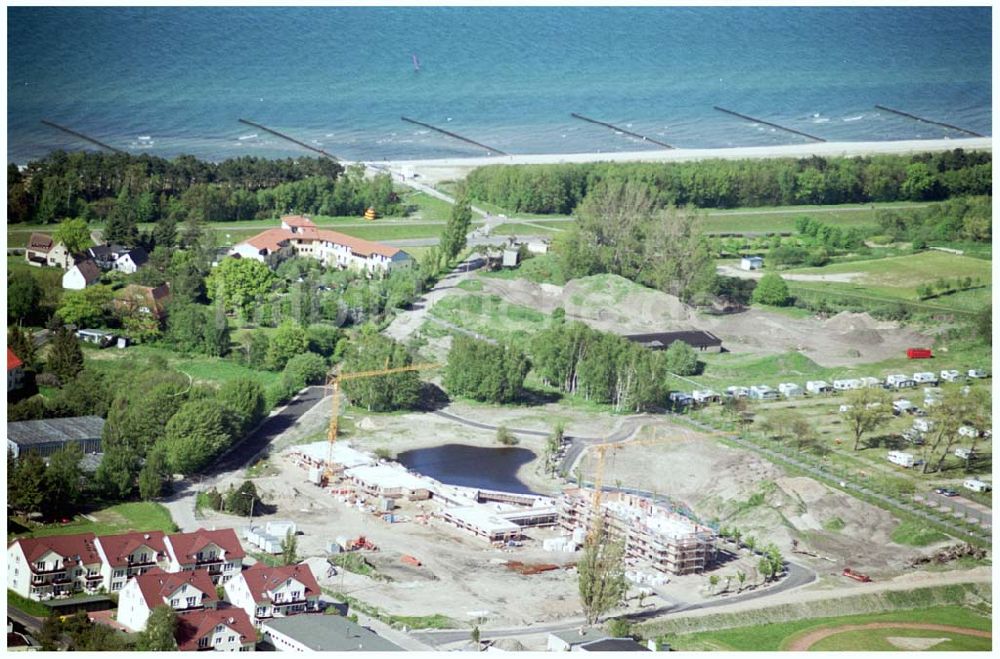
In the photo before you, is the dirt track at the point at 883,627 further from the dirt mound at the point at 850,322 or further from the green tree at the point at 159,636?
the dirt mound at the point at 850,322

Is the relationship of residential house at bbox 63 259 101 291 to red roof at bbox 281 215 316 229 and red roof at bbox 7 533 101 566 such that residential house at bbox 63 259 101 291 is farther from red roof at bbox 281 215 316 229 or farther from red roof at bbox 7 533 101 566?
red roof at bbox 7 533 101 566

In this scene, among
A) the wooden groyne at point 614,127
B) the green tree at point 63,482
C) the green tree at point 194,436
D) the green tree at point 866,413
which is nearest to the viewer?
the green tree at point 63,482

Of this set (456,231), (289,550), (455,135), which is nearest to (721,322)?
(456,231)

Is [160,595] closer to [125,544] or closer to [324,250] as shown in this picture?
[125,544]

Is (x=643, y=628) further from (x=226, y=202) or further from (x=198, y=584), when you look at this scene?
(x=226, y=202)

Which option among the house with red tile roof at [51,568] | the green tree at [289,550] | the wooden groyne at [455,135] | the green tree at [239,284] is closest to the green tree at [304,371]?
the green tree at [239,284]
